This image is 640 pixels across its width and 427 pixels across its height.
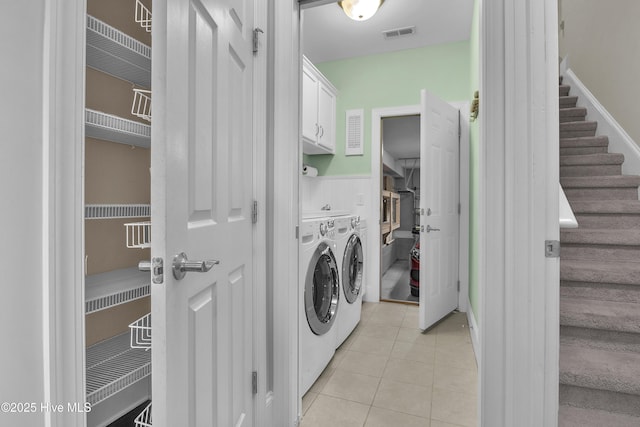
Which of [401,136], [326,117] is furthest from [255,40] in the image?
[401,136]

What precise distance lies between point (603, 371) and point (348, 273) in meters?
1.47

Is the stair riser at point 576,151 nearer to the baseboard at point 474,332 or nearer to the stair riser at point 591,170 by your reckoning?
the stair riser at point 591,170

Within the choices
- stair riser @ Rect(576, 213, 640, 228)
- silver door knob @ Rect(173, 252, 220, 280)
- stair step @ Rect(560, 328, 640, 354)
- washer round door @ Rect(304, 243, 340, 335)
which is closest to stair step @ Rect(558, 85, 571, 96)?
stair riser @ Rect(576, 213, 640, 228)

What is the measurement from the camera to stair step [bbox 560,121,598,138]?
8.95ft

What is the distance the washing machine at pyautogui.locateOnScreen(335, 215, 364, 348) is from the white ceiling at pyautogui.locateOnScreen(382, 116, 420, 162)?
1.98 m

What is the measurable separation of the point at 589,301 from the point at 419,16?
8.38 ft

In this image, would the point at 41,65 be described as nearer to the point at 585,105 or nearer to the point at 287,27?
the point at 287,27

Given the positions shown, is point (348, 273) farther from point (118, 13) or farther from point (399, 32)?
Result: point (399, 32)

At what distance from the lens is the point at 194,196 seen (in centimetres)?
78

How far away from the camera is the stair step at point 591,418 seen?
1.18 m

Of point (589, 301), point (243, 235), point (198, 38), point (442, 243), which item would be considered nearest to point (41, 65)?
point (198, 38)

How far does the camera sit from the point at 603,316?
1432 millimetres

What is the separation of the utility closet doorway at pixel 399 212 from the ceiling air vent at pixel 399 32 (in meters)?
0.79

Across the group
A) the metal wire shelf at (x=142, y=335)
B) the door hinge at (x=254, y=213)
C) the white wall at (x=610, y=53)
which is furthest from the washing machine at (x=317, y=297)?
the white wall at (x=610, y=53)
